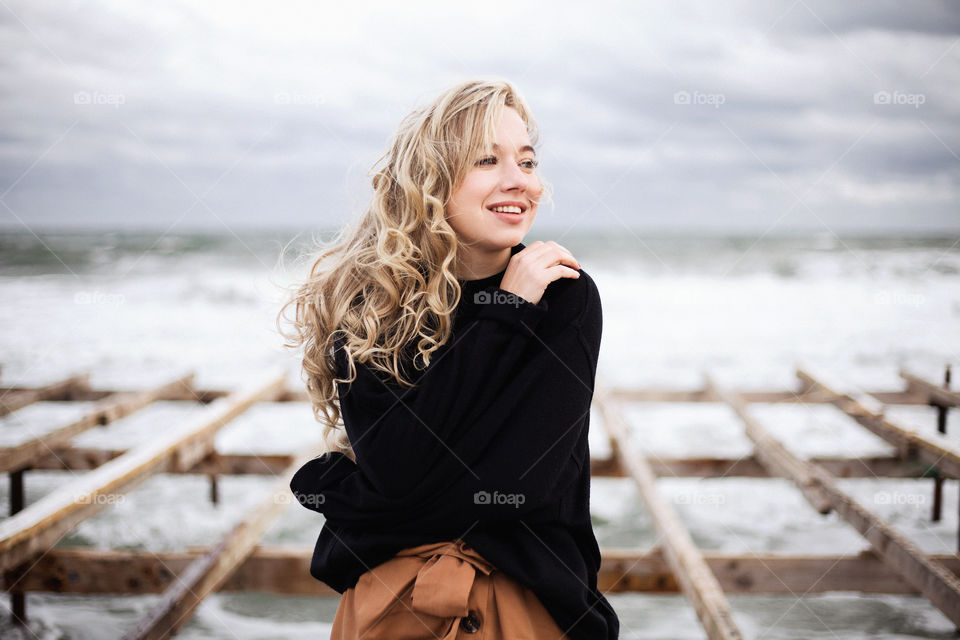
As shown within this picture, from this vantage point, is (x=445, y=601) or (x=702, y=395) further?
(x=702, y=395)

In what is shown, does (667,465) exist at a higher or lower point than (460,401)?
lower

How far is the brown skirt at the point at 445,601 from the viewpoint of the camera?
1.44 metres

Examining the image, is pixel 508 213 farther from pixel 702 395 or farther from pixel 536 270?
pixel 702 395

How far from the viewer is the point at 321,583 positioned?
12.0ft

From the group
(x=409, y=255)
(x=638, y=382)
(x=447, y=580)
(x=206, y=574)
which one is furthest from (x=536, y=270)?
(x=638, y=382)

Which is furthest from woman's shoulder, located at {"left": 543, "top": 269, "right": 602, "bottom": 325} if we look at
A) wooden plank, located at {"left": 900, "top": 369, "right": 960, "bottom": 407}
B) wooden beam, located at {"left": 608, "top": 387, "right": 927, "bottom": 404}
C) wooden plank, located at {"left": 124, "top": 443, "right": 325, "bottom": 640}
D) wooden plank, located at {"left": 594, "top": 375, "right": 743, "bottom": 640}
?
wooden plank, located at {"left": 900, "top": 369, "right": 960, "bottom": 407}

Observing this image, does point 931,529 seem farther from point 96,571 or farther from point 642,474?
point 96,571

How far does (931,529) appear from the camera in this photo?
5984 millimetres

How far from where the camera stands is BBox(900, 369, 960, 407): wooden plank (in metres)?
6.06

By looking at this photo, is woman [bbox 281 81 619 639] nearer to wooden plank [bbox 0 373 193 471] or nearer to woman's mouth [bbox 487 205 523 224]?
woman's mouth [bbox 487 205 523 224]

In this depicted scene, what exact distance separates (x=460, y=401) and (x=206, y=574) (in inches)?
88.6

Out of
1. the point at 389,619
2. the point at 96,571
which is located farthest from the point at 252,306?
the point at 389,619

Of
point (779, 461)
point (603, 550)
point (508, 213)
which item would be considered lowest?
point (603, 550)

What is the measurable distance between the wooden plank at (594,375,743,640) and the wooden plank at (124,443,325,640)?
2184mm
